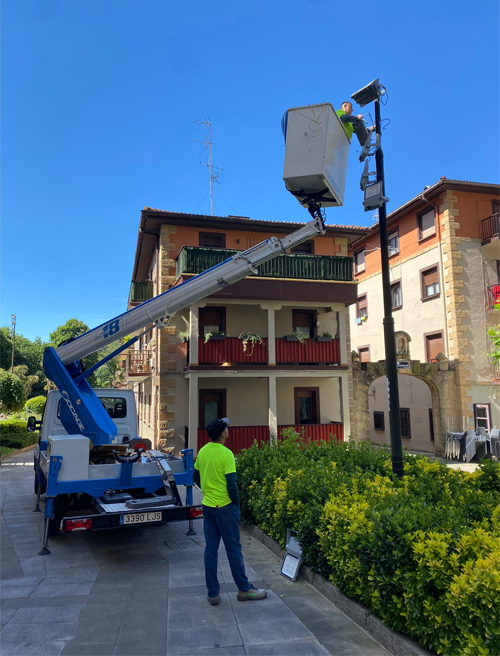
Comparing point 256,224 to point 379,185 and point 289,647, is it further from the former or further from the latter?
point 289,647

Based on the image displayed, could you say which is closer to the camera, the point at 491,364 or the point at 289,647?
the point at 289,647

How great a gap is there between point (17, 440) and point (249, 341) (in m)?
14.0

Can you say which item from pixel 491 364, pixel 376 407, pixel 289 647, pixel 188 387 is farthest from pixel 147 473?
pixel 376 407

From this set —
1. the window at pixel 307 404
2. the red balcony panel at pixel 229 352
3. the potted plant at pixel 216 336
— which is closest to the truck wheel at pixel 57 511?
the red balcony panel at pixel 229 352

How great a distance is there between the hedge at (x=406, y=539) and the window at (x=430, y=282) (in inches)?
586

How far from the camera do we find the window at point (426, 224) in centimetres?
2108

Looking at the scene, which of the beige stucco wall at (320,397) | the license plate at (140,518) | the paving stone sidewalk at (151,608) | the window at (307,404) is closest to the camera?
→ the paving stone sidewalk at (151,608)

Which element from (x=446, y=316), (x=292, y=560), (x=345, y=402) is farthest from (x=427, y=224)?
(x=292, y=560)

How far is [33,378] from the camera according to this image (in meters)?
52.0

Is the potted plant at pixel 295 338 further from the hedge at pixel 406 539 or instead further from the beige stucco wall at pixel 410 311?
the hedge at pixel 406 539

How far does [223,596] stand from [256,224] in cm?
1535

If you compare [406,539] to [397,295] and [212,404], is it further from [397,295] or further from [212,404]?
[397,295]

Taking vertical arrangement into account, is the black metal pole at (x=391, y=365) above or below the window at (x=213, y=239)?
below

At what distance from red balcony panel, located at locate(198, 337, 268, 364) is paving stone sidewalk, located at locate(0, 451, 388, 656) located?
10020 mm
